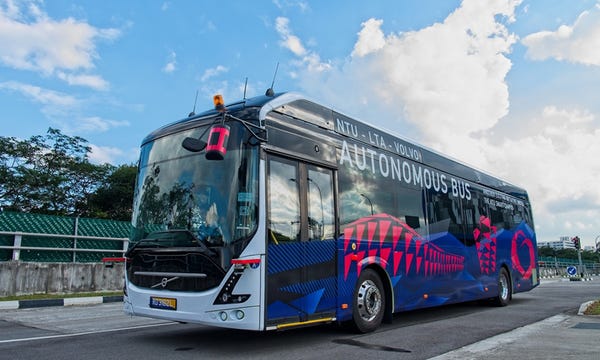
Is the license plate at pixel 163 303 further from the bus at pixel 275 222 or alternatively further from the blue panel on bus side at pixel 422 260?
the blue panel on bus side at pixel 422 260

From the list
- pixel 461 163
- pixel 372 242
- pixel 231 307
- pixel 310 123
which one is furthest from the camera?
pixel 461 163

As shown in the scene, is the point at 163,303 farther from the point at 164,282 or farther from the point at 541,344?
the point at 541,344

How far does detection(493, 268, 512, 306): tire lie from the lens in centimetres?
1182

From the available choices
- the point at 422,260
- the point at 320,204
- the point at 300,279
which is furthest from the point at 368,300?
the point at 422,260

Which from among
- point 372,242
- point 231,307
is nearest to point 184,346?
point 231,307

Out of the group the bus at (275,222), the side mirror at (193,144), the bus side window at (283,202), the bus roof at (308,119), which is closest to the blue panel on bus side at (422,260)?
the bus at (275,222)

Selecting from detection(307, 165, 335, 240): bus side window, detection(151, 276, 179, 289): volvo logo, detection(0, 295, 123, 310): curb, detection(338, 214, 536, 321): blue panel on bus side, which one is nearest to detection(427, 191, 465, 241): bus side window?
detection(338, 214, 536, 321): blue panel on bus side

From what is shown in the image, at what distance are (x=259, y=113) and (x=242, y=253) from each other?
1.79m

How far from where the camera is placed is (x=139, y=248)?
6.07m

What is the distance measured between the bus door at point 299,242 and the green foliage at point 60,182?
124ft

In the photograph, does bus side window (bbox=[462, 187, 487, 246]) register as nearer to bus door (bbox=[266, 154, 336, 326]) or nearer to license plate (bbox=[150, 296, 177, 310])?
bus door (bbox=[266, 154, 336, 326])

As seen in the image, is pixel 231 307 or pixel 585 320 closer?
pixel 231 307

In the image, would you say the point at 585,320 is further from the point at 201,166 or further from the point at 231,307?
the point at 201,166

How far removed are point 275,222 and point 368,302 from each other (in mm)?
2393
